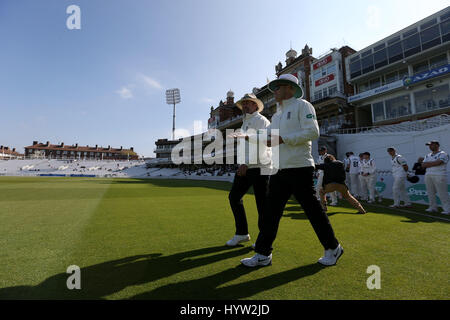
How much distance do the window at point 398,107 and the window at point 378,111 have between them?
0.51m

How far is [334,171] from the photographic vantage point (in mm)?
6043

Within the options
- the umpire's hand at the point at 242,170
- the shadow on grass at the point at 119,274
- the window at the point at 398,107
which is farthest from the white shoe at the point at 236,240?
the window at the point at 398,107

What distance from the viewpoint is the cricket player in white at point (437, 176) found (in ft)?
20.3

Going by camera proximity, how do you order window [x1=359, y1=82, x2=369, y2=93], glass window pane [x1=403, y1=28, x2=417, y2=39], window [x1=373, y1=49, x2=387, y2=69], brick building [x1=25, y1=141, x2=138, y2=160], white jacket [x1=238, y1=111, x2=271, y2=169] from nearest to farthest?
white jacket [x1=238, y1=111, x2=271, y2=169] < glass window pane [x1=403, y1=28, x2=417, y2=39] < window [x1=373, y1=49, x2=387, y2=69] < window [x1=359, y1=82, x2=369, y2=93] < brick building [x1=25, y1=141, x2=138, y2=160]

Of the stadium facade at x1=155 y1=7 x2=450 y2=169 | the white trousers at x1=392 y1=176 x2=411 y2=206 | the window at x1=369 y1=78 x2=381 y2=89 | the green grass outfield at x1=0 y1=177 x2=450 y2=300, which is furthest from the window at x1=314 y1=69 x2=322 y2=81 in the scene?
the green grass outfield at x1=0 y1=177 x2=450 y2=300

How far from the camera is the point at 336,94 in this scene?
27594 millimetres

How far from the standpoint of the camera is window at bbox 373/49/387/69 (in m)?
25.1

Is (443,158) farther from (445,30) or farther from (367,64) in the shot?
(367,64)

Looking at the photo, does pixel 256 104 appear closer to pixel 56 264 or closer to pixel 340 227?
pixel 340 227

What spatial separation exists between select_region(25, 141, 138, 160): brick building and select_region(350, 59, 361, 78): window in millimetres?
93287

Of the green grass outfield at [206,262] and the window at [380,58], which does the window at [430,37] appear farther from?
the green grass outfield at [206,262]

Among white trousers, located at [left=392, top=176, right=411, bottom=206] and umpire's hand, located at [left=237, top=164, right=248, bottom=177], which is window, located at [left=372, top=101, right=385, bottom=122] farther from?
umpire's hand, located at [left=237, top=164, right=248, bottom=177]
